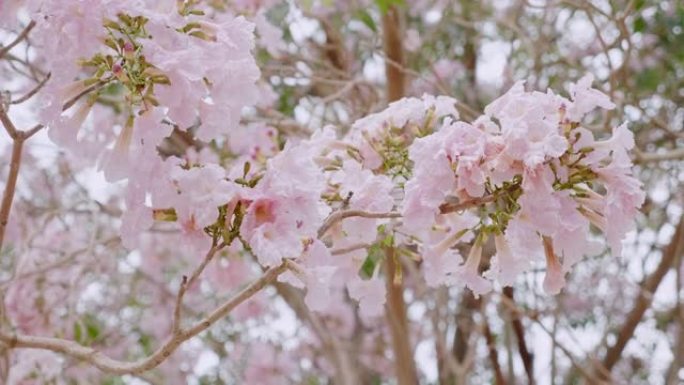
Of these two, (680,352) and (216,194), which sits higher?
(680,352)

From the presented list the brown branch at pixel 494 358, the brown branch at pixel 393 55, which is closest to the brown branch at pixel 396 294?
the brown branch at pixel 393 55

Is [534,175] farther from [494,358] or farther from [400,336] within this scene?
[494,358]

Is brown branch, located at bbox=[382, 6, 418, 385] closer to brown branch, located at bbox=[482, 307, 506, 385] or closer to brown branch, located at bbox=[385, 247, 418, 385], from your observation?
brown branch, located at bbox=[385, 247, 418, 385]

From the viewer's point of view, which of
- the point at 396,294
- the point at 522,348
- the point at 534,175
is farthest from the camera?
the point at 522,348

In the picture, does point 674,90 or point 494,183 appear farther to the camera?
point 674,90

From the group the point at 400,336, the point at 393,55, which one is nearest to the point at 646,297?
the point at 400,336

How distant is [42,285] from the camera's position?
87.3 inches

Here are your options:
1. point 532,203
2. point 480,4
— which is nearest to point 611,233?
point 532,203

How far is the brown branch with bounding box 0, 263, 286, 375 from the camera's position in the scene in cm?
102

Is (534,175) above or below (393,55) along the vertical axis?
below

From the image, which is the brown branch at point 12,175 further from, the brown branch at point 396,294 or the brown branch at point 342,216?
the brown branch at point 396,294

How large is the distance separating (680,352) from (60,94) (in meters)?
1.38

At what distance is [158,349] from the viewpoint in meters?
1.09

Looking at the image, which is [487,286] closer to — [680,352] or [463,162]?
[463,162]
